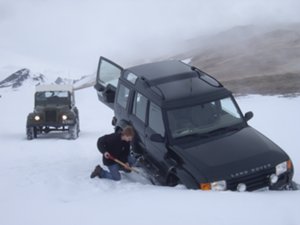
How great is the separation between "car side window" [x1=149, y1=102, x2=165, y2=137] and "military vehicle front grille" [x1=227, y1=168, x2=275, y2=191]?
1499 millimetres

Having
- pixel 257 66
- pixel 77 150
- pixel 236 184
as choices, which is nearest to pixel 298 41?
pixel 257 66

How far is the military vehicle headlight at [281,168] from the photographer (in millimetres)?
7602

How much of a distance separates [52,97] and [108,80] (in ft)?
20.3

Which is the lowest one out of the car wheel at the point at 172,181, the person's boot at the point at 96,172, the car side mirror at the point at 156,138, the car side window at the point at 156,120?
the person's boot at the point at 96,172

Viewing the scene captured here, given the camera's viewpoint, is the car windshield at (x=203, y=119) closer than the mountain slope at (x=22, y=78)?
Yes

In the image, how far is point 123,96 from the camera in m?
10.1

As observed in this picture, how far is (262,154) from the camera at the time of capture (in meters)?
7.65

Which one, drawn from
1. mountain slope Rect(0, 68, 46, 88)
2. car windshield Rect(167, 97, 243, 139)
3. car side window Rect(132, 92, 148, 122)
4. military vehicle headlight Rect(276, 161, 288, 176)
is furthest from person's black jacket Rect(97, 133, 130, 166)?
mountain slope Rect(0, 68, 46, 88)

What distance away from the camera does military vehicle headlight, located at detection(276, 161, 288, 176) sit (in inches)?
299

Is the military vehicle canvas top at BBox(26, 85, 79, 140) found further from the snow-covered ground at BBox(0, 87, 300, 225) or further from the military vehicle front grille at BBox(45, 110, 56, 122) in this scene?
the snow-covered ground at BBox(0, 87, 300, 225)

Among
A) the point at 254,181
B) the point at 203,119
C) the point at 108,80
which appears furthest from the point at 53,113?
the point at 254,181

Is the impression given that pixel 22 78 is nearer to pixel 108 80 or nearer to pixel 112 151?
pixel 108 80

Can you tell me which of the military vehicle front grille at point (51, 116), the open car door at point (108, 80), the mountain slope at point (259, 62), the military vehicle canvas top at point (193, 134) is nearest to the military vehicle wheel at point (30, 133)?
the military vehicle front grille at point (51, 116)

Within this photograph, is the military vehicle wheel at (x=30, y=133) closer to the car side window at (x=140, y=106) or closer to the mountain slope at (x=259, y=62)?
the car side window at (x=140, y=106)
